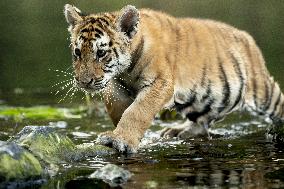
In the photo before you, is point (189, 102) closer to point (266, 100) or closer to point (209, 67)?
point (209, 67)

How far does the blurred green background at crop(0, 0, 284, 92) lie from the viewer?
24.5 metres

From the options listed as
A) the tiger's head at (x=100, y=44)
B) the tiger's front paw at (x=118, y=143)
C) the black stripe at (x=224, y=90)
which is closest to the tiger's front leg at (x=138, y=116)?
the tiger's front paw at (x=118, y=143)

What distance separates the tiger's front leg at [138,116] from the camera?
31.8ft

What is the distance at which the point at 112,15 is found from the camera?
33.2 feet

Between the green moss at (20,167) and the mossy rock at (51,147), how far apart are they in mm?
645

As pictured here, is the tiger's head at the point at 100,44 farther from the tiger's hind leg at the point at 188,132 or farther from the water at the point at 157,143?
the tiger's hind leg at the point at 188,132

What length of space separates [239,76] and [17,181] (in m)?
5.29

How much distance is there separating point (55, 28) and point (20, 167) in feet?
109

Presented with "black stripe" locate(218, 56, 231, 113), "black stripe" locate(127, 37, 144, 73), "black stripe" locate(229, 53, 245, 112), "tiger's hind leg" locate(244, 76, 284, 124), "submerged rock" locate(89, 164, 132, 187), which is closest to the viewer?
"submerged rock" locate(89, 164, 132, 187)

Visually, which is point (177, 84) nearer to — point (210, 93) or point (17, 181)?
point (210, 93)

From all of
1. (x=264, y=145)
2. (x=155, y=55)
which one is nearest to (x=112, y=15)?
(x=155, y=55)

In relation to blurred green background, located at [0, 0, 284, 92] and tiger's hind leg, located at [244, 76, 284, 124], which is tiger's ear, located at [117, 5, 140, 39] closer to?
tiger's hind leg, located at [244, 76, 284, 124]

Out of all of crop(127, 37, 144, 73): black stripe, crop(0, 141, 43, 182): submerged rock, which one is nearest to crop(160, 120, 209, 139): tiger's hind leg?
crop(127, 37, 144, 73): black stripe

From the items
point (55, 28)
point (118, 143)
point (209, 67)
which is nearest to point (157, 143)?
point (118, 143)
